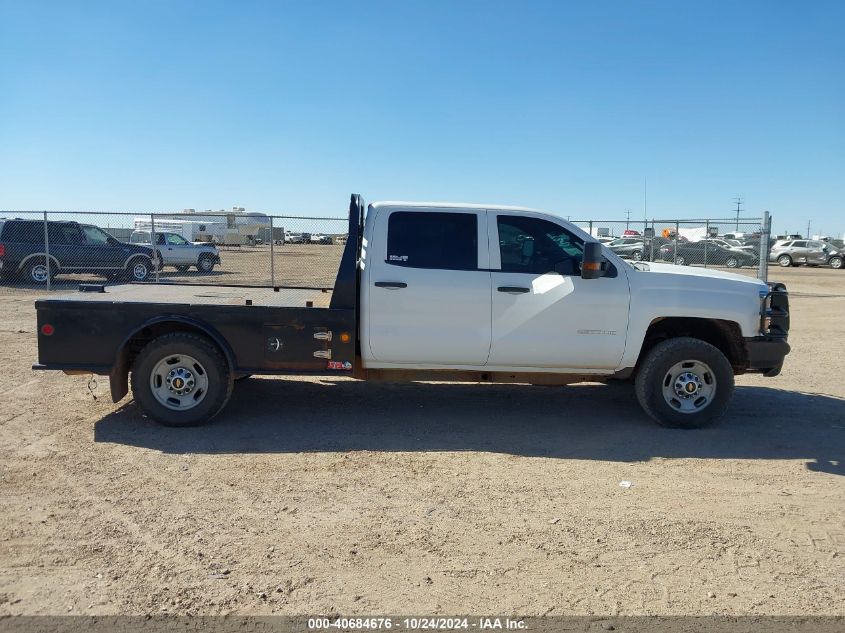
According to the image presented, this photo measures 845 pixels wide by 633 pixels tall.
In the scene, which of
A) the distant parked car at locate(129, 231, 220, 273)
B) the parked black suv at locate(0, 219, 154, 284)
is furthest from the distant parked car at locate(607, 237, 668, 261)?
the parked black suv at locate(0, 219, 154, 284)

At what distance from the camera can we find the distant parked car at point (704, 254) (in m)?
20.0

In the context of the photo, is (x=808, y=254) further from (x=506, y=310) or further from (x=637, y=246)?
(x=506, y=310)

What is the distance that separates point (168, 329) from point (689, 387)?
4.87 metres

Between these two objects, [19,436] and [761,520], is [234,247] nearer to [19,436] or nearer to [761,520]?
[19,436]

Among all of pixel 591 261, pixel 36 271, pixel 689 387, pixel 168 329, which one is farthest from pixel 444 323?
pixel 36 271

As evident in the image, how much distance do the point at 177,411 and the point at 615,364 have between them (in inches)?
159

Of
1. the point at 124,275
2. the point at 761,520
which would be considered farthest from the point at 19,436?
the point at 124,275

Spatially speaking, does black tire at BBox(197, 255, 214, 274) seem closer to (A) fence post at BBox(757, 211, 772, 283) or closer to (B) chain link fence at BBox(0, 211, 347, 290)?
(B) chain link fence at BBox(0, 211, 347, 290)

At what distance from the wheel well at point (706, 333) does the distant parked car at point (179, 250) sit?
1603 cm

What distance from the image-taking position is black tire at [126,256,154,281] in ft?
65.5

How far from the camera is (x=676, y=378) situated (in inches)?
260

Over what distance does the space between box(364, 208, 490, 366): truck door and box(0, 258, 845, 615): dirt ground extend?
797mm

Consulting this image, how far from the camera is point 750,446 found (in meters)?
6.22

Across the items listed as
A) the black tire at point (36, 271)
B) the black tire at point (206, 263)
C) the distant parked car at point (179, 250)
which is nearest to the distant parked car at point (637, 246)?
the black tire at point (206, 263)
